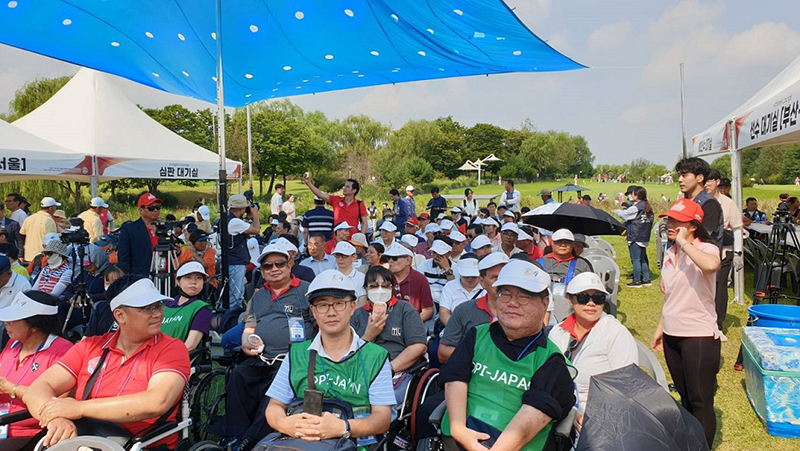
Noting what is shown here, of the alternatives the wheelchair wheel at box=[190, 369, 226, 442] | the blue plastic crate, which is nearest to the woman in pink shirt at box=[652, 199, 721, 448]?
the blue plastic crate

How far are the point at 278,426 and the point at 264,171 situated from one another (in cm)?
4583

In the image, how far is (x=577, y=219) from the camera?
5969mm

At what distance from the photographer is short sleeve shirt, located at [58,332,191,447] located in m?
2.60

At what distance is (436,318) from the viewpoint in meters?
4.69

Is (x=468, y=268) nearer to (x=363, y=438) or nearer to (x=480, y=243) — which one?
(x=480, y=243)

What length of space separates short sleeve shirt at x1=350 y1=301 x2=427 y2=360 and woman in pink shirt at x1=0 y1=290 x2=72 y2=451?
1.99 meters

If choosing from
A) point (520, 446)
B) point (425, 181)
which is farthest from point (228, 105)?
point (425, 181)

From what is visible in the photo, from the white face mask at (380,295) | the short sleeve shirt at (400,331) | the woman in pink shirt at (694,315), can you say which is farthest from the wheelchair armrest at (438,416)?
the woman in pink shirt at (694,315)

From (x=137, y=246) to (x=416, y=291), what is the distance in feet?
9.63

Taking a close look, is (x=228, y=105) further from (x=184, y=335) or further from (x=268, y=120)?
(x=268, y=120)

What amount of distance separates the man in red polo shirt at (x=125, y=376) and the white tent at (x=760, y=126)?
214 inches

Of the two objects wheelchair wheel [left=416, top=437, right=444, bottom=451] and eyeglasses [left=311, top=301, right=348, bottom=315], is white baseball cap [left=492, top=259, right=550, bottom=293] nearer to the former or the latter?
eyeglasses [left=311, top=301, right=348, bottom=315]

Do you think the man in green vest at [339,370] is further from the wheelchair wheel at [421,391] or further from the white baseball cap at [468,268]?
the white baseball cap at [468,268]

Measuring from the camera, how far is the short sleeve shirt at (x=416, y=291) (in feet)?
14.6
